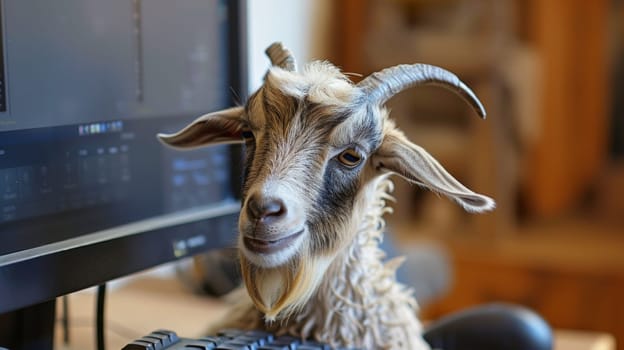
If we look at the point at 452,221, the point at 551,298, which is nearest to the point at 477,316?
the point at 551,298

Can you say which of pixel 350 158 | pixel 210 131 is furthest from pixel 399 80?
pixel 210 131

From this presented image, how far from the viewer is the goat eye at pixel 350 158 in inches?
24.5

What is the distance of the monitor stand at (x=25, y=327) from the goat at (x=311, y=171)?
0.58 ft

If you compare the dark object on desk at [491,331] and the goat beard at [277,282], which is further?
the dark object on desk at [491,331]

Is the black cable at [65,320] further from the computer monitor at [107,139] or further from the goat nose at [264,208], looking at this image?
the goat nose at [264,208]

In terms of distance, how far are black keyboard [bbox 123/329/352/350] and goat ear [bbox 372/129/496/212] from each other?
16 cm

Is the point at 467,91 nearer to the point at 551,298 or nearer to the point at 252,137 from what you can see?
the point at 252,137

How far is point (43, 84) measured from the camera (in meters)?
0.62

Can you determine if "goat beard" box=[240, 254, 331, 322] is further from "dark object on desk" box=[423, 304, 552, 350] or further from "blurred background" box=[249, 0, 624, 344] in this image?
"blurred background" box=[249, 0, 624, 344]

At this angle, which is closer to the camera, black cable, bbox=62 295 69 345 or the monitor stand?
the monitor stand

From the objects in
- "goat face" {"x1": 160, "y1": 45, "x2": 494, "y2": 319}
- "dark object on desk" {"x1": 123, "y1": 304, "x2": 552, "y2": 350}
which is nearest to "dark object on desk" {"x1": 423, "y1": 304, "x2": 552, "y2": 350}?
"dark object on desk" {"x1": 123, "y1": 304, "x2": 552, "y2": 350}

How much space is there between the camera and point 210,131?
0.70 metres

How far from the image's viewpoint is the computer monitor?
Result: 23.5 inches

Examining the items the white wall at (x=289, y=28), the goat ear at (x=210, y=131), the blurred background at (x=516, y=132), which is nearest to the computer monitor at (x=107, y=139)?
the goat ear at (x=210, y=131)
